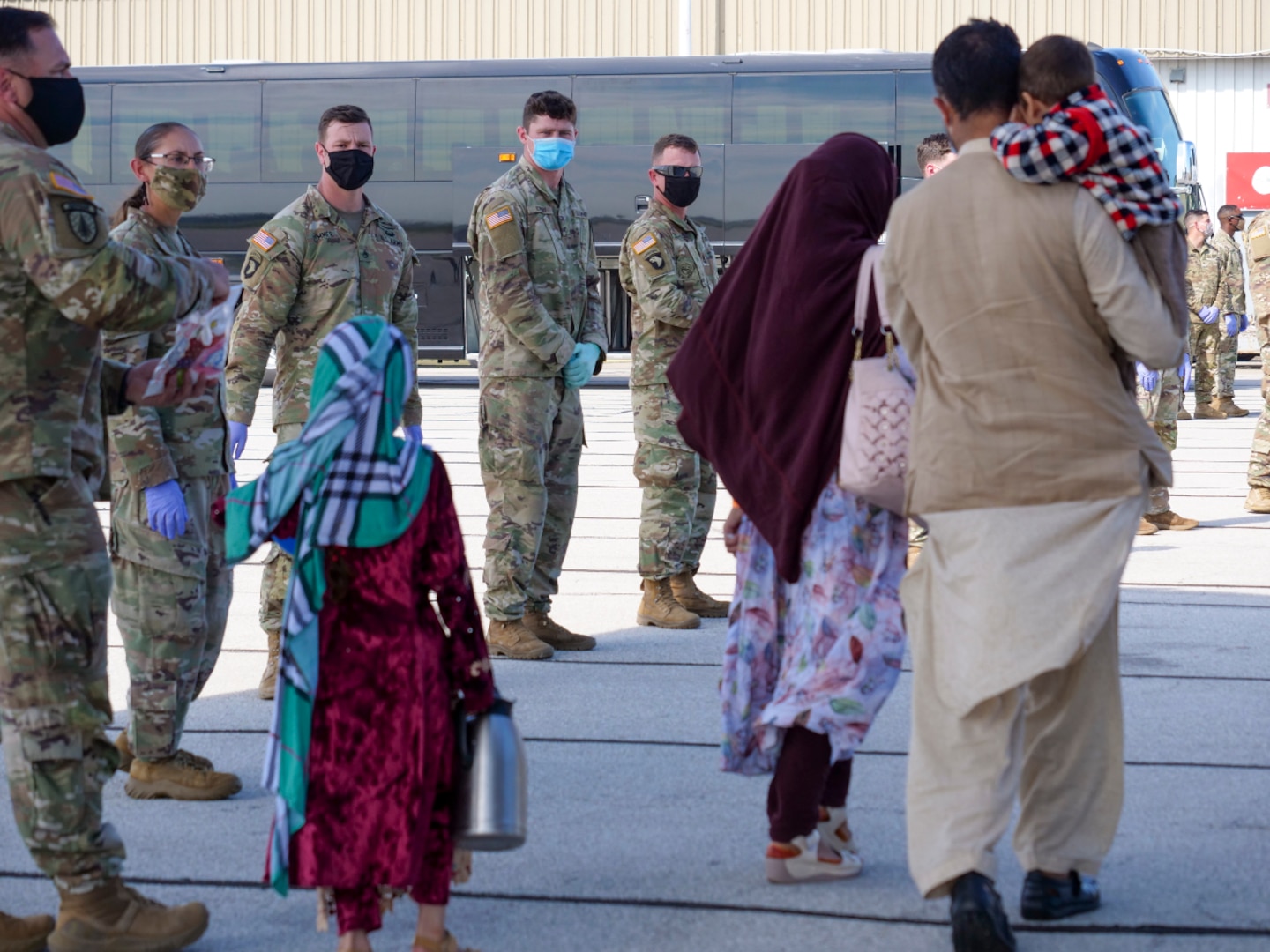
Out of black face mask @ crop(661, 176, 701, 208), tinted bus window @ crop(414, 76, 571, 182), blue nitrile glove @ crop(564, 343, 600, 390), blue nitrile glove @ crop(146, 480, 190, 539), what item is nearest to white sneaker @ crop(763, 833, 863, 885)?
blue nitrile glove @ crop(146, 480, 190, 539)

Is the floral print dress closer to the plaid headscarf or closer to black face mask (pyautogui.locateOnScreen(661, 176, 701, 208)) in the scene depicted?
the plaid headscarf

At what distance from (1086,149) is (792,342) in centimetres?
81

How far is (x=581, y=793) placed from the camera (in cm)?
449

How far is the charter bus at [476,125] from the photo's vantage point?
66.4 feet

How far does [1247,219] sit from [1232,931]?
21301 mm

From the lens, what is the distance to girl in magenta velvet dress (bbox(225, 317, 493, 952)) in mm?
3145

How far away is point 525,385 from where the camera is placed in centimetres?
619

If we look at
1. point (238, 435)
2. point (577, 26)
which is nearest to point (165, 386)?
point (238, 435)

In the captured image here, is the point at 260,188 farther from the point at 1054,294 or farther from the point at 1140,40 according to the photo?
the point at 1054,294

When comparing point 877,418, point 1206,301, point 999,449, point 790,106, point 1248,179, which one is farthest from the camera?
point 1248,179

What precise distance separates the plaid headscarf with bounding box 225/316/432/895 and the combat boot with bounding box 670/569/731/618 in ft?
12.3

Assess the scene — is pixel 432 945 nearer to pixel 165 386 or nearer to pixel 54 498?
pixel 54 498

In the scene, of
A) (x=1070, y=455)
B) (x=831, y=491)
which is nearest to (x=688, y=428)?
(x=831, y=491)

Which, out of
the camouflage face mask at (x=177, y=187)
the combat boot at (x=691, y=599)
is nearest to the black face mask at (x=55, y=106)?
the camouflage face mask at (x=177, y=187)
